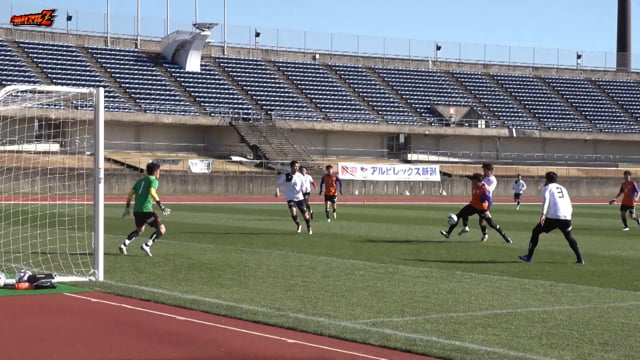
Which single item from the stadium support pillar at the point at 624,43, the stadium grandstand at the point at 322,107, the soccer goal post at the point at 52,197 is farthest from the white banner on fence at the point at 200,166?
the stadium support pillar at the point at 624,43

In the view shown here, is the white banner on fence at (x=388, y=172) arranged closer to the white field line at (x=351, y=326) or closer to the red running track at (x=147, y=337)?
the white field line at (x=351, y=326)

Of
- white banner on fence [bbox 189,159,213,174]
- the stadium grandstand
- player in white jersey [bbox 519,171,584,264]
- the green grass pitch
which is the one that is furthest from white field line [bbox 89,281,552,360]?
the stadium grandstand

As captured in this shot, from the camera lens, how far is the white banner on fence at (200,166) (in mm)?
53625

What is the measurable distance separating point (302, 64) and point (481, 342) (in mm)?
62196

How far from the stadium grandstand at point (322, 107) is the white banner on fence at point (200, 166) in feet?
2.56

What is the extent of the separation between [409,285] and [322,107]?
50.7 metres

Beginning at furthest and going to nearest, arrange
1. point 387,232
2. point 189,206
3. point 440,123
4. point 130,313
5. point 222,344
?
point 440,123 < point 189,206 < point 387,232 < point 130,313 < point 222,344

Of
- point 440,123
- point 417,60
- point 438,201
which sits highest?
point 417,60

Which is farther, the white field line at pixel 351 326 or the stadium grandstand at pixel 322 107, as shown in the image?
the stadium grandstand at pixel 322 107

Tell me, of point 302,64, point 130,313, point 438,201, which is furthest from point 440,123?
point 130,313

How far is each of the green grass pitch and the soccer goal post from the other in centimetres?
75

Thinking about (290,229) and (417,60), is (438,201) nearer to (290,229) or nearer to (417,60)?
(290,229)

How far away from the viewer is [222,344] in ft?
35.0

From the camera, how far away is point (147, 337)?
36.2ft
